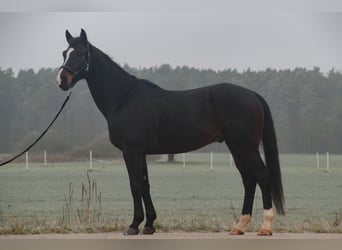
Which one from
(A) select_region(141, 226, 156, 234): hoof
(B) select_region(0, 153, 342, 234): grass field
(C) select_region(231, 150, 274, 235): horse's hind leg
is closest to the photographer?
(C) select_region(231, 150, 274, 235): horse's hind leg

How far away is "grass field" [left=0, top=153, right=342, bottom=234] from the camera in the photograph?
511 cm

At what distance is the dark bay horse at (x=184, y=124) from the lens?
423 cm

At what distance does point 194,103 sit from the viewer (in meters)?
4.36

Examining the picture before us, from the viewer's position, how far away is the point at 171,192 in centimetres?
527

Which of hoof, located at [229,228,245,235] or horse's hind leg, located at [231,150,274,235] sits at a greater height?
horse's hind leg, located at [231,150,274,235]

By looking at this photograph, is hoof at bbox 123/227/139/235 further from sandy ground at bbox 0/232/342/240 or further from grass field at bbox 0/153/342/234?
grass field at bbox 0/153/342/234

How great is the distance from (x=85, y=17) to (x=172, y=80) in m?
1.08

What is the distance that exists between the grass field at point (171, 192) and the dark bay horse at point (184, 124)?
0.75m

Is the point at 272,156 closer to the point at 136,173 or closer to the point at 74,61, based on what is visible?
the point at 136,173

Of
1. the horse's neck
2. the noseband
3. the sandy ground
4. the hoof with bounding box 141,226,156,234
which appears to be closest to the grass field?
the sandy ground

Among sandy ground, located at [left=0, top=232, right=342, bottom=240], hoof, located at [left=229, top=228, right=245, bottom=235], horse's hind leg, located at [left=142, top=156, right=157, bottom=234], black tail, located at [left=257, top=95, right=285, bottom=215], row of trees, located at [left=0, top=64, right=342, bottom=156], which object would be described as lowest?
sandy ground, located at [left=0, top=232, right=342, bottom=240]

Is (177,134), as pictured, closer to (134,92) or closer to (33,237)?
(134,92)

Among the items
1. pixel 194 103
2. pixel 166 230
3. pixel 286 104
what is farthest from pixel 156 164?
pixel 286 104

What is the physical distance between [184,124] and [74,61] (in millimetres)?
→ 1040
